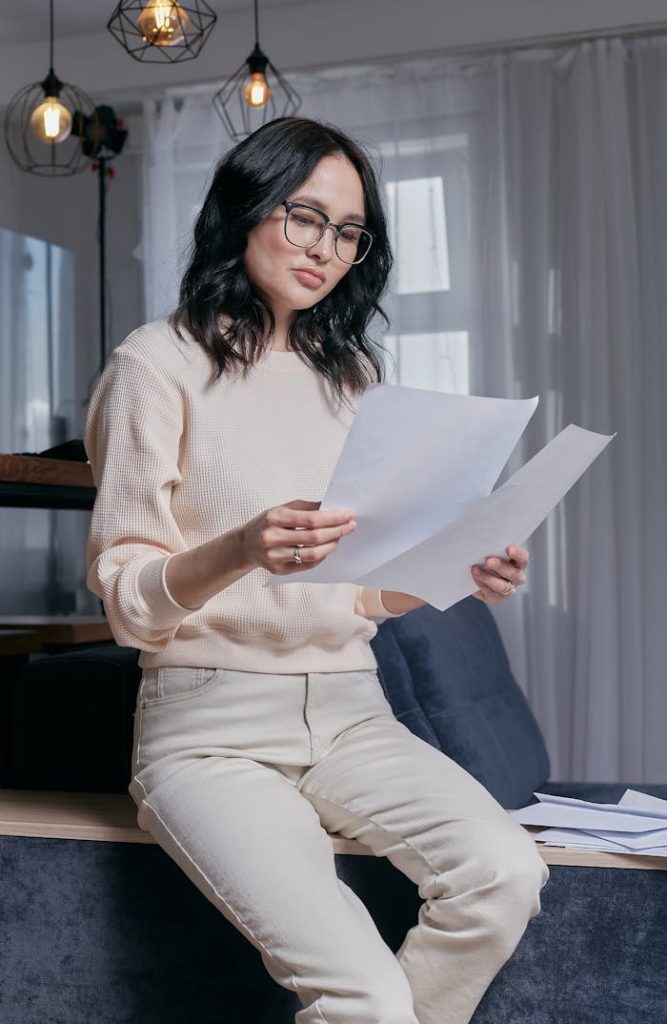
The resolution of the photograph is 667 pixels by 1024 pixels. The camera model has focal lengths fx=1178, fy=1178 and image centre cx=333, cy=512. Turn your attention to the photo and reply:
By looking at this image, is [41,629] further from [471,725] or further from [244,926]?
[244,926]

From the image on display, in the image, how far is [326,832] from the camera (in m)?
1.31

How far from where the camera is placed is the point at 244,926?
116 cm

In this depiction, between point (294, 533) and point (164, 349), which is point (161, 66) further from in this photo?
point (294, 533)

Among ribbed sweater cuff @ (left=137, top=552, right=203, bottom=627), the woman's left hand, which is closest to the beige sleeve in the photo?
ribbed sweater cuff @ (left=137, top=552, right=203, bottom=627)

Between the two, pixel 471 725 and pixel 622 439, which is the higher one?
pixel 622 439

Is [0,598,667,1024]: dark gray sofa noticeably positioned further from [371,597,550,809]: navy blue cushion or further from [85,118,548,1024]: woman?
[371,597,550,809]: navy blue cushion

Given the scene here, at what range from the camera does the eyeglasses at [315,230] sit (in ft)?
4.67

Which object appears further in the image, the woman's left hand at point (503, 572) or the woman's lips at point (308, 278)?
the woman's lips at point (308, 278)

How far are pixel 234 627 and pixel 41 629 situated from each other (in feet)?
3.85

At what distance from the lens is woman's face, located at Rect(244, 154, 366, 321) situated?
1.43 metres

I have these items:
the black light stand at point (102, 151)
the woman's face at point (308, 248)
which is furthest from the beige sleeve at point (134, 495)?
the black light stand at point (102, 151)

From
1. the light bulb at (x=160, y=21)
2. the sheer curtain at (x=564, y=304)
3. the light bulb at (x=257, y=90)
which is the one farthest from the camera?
the sheer curtain at (x=564, y=304)

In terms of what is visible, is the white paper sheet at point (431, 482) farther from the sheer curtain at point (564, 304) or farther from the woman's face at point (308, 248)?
the sheer curtain at point (564, 304)

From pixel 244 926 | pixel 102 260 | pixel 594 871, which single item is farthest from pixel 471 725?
pixel 102 260
